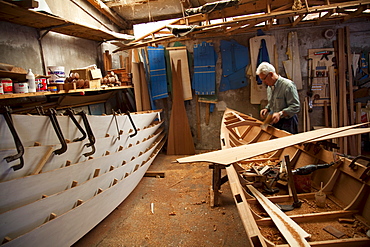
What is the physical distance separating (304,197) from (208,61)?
4477 mm

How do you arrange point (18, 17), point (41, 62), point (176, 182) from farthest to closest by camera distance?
point (176, 182), point (41, 62), point (18, 17)

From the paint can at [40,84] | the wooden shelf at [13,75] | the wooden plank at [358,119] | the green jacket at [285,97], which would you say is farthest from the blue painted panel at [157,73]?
the wooden plank at [358,119]

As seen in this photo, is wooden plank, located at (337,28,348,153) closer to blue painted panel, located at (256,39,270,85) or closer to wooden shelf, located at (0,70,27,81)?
blue painted panel, located at (256,39,270,85)

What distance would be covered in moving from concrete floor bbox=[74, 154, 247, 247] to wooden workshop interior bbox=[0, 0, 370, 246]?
1.22 feet

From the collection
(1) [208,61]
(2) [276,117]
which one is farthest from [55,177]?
(1) [208,61]

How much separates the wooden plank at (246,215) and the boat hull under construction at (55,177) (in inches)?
64.2

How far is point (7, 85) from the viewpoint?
2.54m

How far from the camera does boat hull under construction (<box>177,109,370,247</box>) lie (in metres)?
1.84

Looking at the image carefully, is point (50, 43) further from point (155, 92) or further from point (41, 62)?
point (155, 92)

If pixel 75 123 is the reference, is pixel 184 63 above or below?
above

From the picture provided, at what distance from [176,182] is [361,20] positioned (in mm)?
5617

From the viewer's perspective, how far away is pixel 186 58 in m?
6.32

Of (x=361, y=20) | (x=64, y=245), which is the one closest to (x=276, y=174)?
(x=64, y=245)

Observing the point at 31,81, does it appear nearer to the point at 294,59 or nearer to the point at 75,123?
the point at 75,123
